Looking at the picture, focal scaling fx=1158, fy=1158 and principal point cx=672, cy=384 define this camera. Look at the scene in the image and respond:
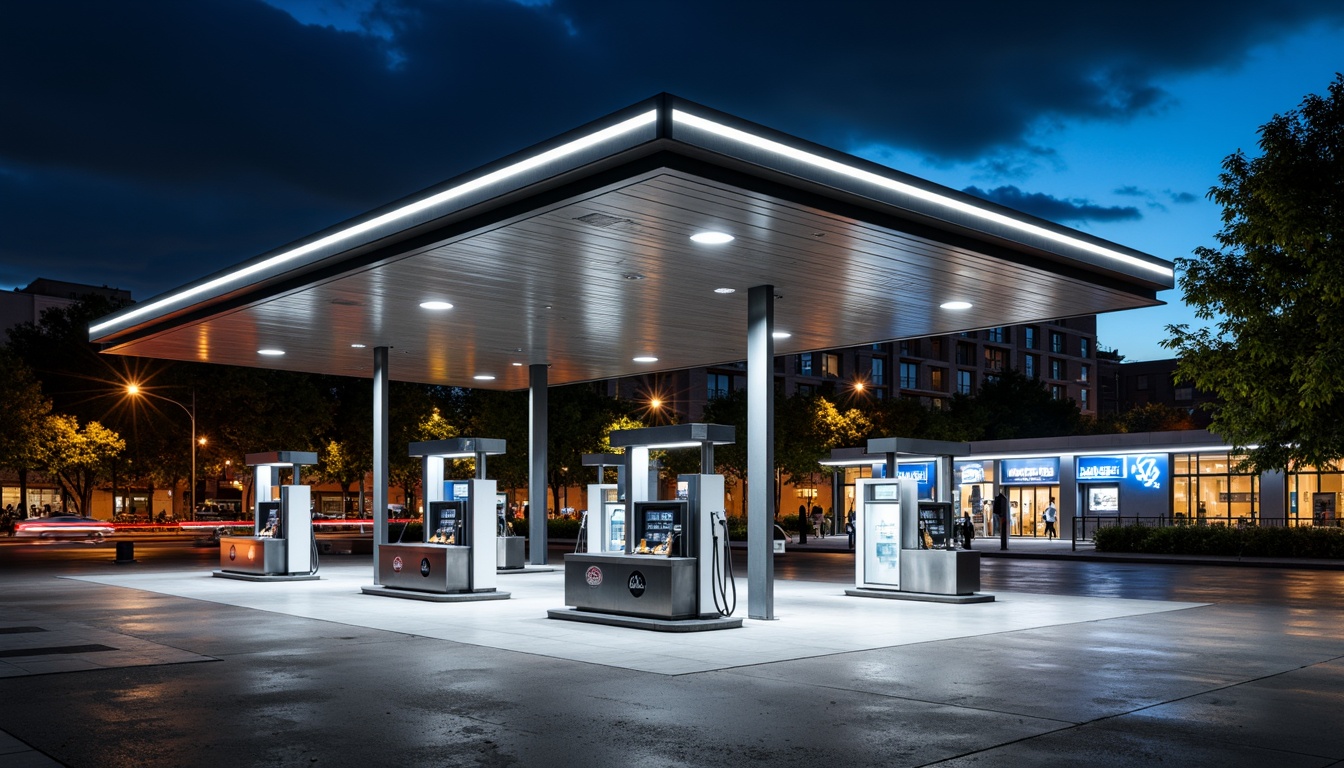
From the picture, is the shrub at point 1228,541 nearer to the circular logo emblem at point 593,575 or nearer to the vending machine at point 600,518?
the vending machine at point 600,518

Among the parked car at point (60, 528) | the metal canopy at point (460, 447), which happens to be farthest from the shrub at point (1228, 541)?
the parked car at point (60, 528)

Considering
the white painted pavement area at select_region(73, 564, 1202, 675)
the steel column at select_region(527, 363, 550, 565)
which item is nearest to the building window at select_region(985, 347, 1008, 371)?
the steel column at select_region(527, 363, 550, 565)

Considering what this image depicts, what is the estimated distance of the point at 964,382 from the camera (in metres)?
102

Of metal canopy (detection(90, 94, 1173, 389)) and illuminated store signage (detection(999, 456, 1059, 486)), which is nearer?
metal canopy (detection(90, 94, 1173, 389))

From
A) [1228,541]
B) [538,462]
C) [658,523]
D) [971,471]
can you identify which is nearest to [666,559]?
[658,523]

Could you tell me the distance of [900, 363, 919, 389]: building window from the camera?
315 feet

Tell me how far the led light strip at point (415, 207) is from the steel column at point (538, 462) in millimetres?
9413

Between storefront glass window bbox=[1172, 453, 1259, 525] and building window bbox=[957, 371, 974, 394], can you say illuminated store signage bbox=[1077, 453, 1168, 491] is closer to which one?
storefront glass window bbox=[1172, 453, 1259, 525]

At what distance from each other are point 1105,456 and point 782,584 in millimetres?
26344

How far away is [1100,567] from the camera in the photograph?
31344mm

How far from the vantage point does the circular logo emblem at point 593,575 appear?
52.4ft

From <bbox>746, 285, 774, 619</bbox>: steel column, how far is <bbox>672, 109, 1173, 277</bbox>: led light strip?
3790 millimetres

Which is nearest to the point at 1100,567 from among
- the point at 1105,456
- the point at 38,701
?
Answer: the point at 1105,456

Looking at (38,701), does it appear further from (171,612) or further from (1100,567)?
(1100,567)
